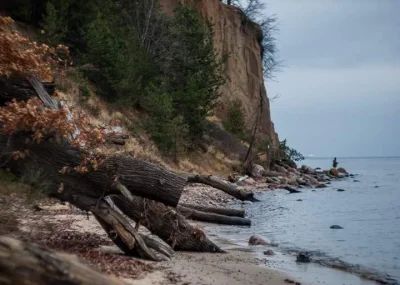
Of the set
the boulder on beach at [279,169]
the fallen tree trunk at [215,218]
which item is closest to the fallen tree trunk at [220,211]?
the fallen tree trunk at [215,218]

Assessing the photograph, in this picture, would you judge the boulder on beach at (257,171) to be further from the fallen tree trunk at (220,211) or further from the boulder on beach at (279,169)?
the fallen tree trunk at (220,211)

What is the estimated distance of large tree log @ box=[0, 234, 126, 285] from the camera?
2.32 m

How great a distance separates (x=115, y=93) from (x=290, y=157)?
84.1 feet

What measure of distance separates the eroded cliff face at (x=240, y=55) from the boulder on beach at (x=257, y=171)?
38.3 ft

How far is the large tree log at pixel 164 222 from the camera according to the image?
25.2 ft

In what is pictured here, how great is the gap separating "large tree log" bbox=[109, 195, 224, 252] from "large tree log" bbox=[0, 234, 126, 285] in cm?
496

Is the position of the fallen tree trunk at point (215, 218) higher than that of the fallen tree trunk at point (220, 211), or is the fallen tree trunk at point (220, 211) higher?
the fallen tree trunk at point (220, 211)

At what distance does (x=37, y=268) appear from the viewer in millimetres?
2346

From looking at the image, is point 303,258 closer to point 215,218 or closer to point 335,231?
point 215,218

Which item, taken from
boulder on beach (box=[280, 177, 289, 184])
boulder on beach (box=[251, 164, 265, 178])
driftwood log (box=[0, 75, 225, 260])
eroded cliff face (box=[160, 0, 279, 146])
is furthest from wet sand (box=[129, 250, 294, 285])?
eroded cliff face (box=[160, 0, 279, 146])

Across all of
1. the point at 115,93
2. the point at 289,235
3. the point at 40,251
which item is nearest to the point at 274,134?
the point at 115,93

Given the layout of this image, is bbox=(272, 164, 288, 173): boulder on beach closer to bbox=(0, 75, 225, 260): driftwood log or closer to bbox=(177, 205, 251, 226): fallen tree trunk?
bbox=(177, 205, 251, 226): fallen tree trunk

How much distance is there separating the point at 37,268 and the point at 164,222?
5.76 metres

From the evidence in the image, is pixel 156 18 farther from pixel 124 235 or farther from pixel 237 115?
pixel 124 235
